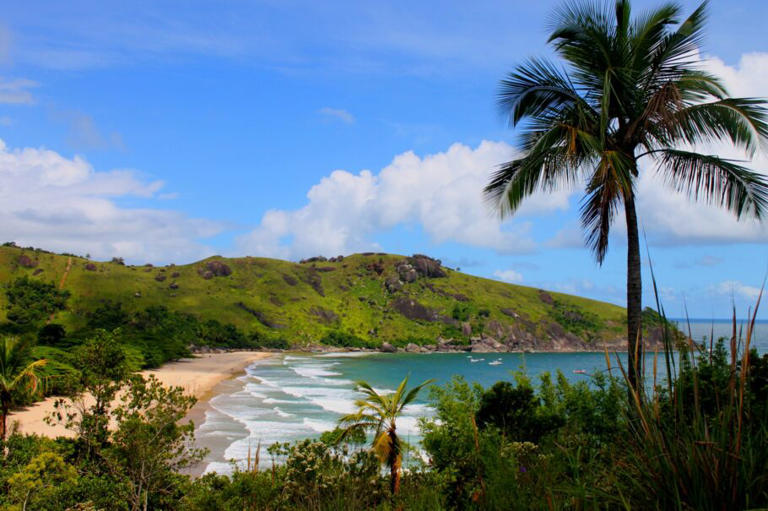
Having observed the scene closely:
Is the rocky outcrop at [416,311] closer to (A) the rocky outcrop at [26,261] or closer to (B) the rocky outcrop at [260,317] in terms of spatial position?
(B) the rocky outcrop at [260,317]

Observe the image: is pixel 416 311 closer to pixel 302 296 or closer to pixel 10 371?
pixel 302 296

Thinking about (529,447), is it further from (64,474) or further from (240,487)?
(64,474)

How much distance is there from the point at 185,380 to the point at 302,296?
3806 inches

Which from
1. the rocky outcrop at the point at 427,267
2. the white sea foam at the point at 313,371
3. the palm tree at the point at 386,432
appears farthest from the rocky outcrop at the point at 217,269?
the palm tree at the point at 386,432

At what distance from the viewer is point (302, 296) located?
156625mm

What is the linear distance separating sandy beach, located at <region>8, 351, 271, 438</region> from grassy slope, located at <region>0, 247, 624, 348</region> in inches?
1271

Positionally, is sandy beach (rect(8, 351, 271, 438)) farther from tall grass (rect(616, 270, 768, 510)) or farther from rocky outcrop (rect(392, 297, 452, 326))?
rocky outcrop (rect(392, 297, 452, 326))

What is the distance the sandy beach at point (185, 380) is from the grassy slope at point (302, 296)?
3229 cm

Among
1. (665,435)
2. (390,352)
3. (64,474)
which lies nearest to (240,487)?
(64,474)

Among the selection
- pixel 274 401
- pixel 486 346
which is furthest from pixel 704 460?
pixel 486 346

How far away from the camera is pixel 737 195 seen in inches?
313

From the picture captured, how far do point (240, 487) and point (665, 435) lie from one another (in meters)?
11.0

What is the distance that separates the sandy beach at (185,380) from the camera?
30.1m

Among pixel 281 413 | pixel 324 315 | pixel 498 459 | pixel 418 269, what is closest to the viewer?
pixel 498 459
